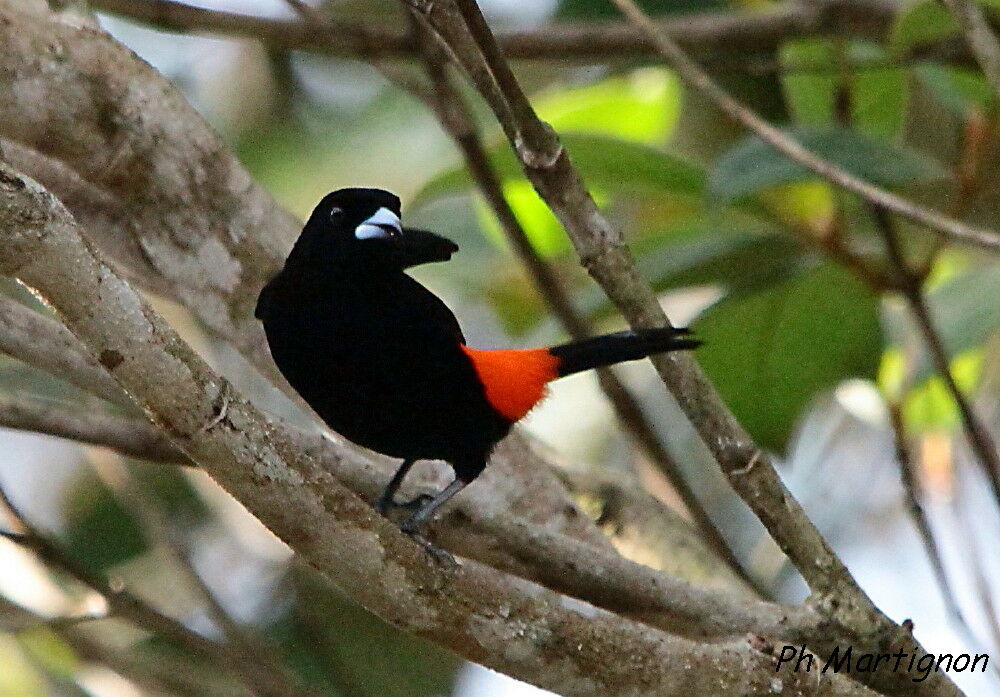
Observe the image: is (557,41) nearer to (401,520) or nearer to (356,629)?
(401,520)

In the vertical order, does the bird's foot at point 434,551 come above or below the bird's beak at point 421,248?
below

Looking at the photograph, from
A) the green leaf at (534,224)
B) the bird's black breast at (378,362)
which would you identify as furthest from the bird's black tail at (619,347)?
the green leaf at (534,224)

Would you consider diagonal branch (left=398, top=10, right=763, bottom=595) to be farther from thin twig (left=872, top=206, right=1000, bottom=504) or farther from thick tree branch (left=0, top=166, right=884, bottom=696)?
thick tree branch (left=0, top=166, right=884, bottom=696)

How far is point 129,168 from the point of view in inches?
111

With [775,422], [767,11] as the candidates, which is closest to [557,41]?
[767,11]

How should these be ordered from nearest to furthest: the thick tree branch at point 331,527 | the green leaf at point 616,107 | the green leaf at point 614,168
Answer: the thick tree branch at point 331,527, the green leaf at point 614,168, the green leaf at point 616,107

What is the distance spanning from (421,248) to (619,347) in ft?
1.40

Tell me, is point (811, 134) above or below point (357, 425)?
above

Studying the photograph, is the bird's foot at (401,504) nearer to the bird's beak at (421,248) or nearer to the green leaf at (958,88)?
the bird's beak at (421,248)

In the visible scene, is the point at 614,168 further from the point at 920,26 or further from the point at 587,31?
the point at 920,26

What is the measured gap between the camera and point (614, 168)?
3.26 meters

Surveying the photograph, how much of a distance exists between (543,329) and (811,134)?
3.46 ft

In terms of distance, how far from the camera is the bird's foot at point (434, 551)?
216cm

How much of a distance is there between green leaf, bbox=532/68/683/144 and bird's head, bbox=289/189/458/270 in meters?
1.59
